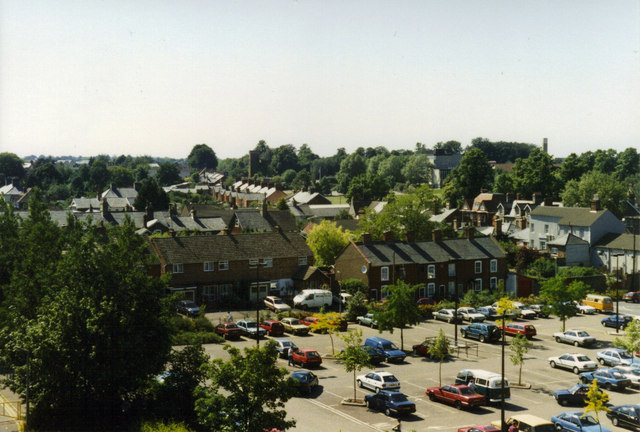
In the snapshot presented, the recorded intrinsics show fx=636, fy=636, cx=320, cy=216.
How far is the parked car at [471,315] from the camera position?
2162 inches

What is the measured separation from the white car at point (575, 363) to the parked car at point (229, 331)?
2274 cm

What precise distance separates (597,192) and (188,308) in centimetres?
7094

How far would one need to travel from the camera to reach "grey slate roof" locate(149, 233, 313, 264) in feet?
199

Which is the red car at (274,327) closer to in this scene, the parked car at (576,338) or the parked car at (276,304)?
the parked car at (276,304)

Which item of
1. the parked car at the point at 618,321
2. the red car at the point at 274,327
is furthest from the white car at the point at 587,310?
the red car at the point at 274,327

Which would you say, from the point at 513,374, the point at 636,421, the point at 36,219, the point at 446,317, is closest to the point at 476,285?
the point at 446,317

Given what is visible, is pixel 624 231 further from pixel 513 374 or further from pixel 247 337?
pixel 247 337

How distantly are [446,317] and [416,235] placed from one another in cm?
2238

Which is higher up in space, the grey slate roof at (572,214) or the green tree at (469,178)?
the green tree at (469,178)

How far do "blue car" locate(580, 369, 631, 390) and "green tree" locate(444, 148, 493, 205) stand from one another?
8716 cm

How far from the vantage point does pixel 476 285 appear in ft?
219

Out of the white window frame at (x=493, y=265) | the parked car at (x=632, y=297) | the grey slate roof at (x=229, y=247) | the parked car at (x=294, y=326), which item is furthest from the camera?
the white window frame at (x=493, y=265)

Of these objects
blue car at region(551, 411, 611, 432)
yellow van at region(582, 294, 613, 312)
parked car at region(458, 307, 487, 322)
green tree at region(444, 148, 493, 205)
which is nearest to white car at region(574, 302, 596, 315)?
yellow van at region(582, 294, 613, 312)

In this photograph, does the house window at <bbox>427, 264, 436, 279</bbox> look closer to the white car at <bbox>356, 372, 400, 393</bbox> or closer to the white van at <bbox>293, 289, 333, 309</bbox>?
the white van at <bbox>293, 289, 333, 309</bbox>
